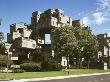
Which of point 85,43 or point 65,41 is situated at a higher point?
point 85,43

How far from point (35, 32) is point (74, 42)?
113 ft

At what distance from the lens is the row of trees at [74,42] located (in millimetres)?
69375

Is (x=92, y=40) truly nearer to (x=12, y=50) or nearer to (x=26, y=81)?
(x=12, y=50)

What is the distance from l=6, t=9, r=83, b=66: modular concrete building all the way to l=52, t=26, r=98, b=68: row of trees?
8.89 meters

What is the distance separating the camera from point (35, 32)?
335 ft

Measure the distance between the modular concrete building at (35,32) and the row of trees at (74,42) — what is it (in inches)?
350

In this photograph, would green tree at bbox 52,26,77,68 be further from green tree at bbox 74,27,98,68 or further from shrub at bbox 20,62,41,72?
shrub at bbox 20,62,41,72

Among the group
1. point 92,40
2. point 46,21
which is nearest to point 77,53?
point 92,40

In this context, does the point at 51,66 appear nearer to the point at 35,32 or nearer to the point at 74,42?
the point at 74,42

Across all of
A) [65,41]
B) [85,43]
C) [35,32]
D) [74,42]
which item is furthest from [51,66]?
[35,32]

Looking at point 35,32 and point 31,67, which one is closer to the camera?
point 31,67

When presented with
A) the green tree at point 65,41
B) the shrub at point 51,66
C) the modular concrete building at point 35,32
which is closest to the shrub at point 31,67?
the shrub at point 51,66

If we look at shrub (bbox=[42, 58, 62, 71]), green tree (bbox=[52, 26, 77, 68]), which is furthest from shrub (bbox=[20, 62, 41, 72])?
green tree (bbox=[52, 26, 77, 68])

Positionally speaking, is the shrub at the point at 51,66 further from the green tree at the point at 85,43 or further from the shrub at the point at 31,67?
the green tree at the point at 85,43
